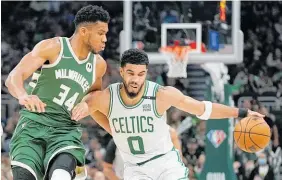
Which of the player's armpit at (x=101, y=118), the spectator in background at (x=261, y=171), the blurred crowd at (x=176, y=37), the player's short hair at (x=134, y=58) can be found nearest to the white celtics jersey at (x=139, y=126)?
the player's armpit at (x=101, y=118)

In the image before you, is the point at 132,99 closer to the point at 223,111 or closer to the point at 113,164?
the point at 223,111

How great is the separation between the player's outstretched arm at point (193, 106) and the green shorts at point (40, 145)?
76 centimetres

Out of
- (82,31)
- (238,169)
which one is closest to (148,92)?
(82,31)

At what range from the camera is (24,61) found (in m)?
5.10

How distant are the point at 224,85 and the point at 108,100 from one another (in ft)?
15.5

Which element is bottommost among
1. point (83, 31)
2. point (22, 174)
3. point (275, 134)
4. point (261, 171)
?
point (261, 171)

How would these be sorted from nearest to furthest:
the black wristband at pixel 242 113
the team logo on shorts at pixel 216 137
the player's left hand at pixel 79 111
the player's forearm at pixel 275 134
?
the player's left hand at pixel 79 111 < the black wristband at pixel 242 113 < the team logo on shorts at pixel 216 137 < the player's forearm at pixel 275 134

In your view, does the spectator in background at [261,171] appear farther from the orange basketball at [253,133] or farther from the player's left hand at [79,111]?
the player's left hand at [79,111]

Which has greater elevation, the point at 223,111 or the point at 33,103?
the point at 33,103

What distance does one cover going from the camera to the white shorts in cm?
554

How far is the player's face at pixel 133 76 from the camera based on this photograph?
5324mm

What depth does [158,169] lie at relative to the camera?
220 inches

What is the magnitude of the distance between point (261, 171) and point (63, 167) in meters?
6.81

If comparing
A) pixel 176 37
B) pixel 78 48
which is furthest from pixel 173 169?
pixel 176 37
